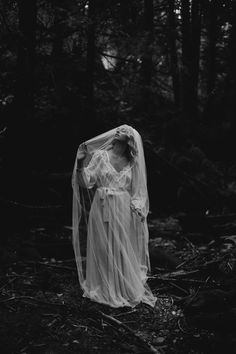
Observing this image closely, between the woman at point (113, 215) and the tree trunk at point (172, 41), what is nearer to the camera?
the woman at point (113, 215)

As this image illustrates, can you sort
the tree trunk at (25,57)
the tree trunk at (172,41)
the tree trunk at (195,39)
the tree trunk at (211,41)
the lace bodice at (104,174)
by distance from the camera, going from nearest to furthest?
the lace bodice at (104,174)
the tree trunk at (25,57)
the tree trunk at (172,41)
the tree trunk at (211,41)
the tree trunk at (195,39)

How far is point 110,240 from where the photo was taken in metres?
5.62

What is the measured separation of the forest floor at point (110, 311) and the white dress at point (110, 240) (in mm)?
246

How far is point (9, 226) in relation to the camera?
751 cm

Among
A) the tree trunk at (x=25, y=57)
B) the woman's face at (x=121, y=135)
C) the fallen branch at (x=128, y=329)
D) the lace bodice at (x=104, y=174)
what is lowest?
the fallen branch at (x=128, y=329)

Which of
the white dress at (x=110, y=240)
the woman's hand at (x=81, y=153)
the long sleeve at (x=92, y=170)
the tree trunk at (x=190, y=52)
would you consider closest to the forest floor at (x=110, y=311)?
the white dress at (x=110, y=240)

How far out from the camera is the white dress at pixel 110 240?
18.2ft

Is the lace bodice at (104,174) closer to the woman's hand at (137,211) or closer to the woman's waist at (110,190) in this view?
the woman's waist at (110,190)

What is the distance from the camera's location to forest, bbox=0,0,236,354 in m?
4.62

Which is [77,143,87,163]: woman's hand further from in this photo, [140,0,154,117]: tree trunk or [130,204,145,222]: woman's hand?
[140,0,154,117]: tree trunk

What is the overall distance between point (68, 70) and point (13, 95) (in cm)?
200

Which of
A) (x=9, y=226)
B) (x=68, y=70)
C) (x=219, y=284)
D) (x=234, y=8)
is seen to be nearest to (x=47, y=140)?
(x=68, y=70)

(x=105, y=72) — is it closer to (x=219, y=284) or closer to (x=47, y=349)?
(x=219, y=284)

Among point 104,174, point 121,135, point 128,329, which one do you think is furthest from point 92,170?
point 128,329
